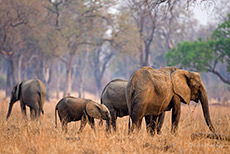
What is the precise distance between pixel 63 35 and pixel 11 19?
17.2 feet

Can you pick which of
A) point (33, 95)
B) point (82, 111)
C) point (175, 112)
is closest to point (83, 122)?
point (82, 111)

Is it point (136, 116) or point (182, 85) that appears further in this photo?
point (182, 85)

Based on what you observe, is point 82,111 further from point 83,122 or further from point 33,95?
point 33,95

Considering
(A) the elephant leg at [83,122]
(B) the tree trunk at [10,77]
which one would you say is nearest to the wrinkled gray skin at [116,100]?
(A) the elephant leg at [83,122]

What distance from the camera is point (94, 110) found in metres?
7.35

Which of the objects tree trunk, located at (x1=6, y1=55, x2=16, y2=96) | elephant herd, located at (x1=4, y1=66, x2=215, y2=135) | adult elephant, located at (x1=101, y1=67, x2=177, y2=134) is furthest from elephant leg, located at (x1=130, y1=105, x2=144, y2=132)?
tree trunk, located at (x1=6, y1=55, x2=16, y2=96)

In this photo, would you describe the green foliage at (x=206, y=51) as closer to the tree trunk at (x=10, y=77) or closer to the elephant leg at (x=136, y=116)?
the tree trunk at (x=10, y=77)

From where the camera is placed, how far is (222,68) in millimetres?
43906

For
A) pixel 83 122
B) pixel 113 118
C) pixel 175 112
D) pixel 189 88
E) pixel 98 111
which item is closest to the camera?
pixel 175 112

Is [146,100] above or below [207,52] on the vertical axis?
below

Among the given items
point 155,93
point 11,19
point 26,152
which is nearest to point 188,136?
point 155,93

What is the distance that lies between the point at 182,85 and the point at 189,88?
27cm

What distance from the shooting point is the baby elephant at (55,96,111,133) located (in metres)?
7.32

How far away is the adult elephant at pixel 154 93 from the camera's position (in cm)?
658
